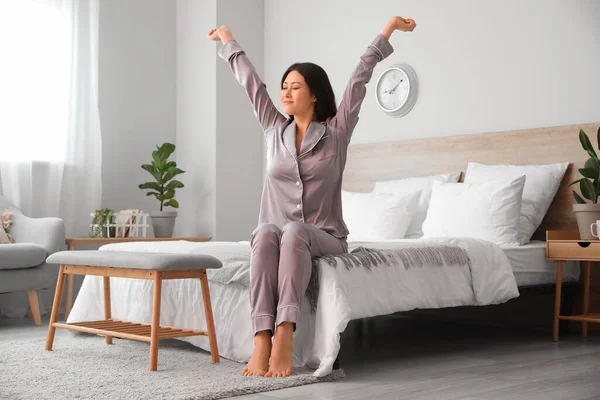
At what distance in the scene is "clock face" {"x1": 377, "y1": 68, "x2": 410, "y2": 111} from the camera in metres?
4.92

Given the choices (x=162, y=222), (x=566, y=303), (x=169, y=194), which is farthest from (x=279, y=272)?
(x=169, y=194)

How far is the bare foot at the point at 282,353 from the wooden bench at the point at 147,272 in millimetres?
377

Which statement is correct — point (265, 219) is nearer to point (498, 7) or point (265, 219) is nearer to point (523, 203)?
point (523, 203)

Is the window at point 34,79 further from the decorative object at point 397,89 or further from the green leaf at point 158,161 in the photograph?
the decorative object at point 397,89

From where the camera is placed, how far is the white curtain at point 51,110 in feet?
16.7

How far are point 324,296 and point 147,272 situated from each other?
63 centimetres

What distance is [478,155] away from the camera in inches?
175

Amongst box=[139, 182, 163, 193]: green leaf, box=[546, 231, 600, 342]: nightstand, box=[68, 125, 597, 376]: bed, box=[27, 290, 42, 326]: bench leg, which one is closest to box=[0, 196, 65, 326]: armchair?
box=[27, 290, 42, 326]: bench leg

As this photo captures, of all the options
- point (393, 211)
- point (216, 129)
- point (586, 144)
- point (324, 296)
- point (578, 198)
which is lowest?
point (324, 296)

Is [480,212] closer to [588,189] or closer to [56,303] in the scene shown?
[588,189]

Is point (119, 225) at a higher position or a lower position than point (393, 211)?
lower

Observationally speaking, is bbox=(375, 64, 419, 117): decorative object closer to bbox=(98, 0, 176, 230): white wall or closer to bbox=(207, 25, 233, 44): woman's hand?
bbox=(98, 0, 176, 230): white wall

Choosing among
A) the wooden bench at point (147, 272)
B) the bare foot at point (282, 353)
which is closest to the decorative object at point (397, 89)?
the wooden bench at point (147, 272)

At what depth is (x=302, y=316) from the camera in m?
2.82
